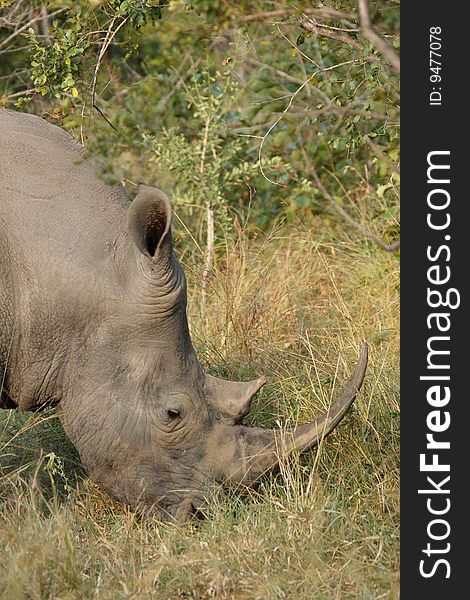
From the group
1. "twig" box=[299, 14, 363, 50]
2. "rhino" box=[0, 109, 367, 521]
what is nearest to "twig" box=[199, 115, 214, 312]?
"twig" box=[299, 14, 363, 50]

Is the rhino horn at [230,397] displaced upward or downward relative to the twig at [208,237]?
downward

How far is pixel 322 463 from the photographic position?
6.03 meters

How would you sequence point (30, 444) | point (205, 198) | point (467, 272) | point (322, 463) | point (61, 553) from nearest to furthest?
point (61, 553)
point (467, 272)
point (322, 463)
point (30, 444)
point (205, 198)

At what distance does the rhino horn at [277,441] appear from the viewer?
18.3ft

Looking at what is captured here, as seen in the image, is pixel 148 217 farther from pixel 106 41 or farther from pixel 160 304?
pixel 106 41

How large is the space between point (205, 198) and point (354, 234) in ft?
3.80

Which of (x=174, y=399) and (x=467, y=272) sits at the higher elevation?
(x=467, y=272)

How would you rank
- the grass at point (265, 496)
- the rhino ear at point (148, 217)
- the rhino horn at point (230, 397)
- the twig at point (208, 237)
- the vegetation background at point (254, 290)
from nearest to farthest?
the grass at point (265, 496)
the vegetation background at point (254, 290)
the rhino ear at point (148, 217)
the rhino horn at point (230, 397)
the twig at point (208, 237)

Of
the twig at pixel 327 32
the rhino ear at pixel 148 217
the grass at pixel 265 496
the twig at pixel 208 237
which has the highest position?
the twig at pixel 327 32

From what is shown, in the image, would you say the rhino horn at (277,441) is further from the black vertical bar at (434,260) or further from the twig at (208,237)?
the twig at (208,237)

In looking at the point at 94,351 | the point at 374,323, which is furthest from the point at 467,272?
the point at 374,323

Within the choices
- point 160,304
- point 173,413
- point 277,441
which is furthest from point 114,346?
point 277,441

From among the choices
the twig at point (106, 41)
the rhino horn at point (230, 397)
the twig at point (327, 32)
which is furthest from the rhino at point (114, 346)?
the twig at point (327, 32)

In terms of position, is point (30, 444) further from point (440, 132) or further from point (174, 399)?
point (440, 132)
